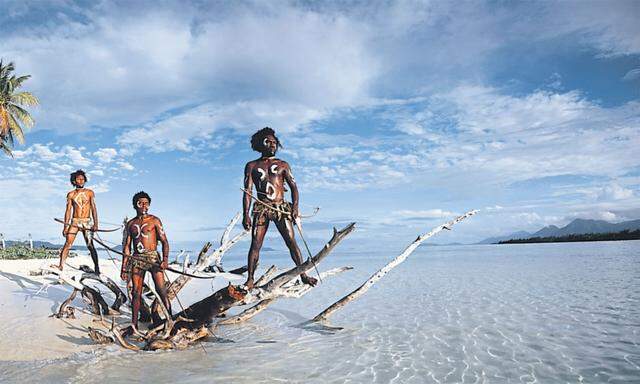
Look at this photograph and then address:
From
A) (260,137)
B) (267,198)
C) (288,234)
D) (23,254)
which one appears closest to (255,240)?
(288,234)

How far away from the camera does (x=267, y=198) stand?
7.38 meters

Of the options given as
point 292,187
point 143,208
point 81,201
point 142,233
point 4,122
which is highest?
point 4,122

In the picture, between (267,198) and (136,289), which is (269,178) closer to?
(267,198)

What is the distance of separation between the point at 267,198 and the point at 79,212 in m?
5.98

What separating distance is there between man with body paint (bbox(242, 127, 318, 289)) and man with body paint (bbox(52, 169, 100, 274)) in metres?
5.28

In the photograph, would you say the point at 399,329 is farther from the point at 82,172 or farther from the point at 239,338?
the point at 82,172

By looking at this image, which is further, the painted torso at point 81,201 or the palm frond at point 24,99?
the palm frond at point 24,99

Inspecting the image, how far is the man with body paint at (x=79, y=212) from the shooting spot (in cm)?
1052

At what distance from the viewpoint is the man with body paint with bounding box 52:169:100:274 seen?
10523mm

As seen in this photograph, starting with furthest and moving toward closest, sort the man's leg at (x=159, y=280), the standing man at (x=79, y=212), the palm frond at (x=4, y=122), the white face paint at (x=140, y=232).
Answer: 1. the palm frond at (x=4, y=122)
2. the standing man at (x=79, y=212)
3. the man's leg at (x=159, y=280)
4. the white face paint at (x=140, y=232)

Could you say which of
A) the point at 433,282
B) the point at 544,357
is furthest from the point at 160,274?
the point at 433,282

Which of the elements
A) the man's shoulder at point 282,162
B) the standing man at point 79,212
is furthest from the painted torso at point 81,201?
the man's shoulder at point 282,162

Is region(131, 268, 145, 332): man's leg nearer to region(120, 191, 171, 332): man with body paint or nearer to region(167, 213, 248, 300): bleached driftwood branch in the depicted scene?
region(120, 191, 171, 332): man with body paint

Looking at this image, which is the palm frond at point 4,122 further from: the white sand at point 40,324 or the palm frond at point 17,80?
the white sand at point 40,324
